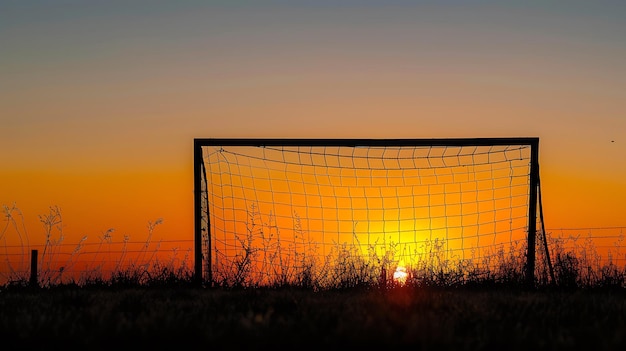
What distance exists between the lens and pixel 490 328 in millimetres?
5953

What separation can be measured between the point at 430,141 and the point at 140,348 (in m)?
7.77

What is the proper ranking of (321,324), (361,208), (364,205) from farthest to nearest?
(364,205) < (361,208) < (321,324)

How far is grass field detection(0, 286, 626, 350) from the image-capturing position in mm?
5383

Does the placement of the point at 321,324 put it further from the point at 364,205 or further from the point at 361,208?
the point at 364,205

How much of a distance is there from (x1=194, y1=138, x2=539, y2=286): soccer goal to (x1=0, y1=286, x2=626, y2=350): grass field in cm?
368

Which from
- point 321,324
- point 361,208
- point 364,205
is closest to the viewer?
point 321,324

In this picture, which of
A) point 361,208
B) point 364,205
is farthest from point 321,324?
point 364,205

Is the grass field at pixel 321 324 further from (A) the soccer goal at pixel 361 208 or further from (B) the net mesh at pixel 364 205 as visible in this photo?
(B) the net mesh at pixel 364 205

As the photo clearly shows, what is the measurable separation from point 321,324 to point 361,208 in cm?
827

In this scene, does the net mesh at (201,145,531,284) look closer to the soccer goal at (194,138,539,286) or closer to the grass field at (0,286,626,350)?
the soccer goal at (194,138,539,286)

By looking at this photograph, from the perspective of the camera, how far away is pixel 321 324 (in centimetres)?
593

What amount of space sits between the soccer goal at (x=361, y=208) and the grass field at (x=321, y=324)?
12.1ft

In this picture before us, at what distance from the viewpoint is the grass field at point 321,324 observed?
5.38 m

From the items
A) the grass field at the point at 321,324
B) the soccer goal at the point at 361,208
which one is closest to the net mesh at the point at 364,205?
the soccer goal at the point at 361,208
